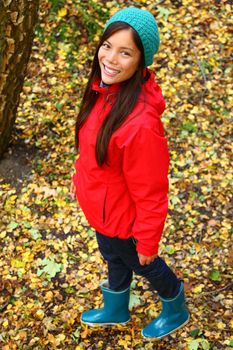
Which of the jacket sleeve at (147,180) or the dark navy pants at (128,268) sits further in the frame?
the dark navy pants at (128,268)

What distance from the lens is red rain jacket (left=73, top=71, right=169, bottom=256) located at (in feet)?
7.08

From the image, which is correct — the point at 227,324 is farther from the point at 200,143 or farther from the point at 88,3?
the point at 88,3

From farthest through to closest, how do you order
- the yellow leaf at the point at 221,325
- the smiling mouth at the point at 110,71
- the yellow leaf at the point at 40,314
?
the yellow leaf at the point at 40,314
the yellow leaf at the point at 221,325
the smiling mouth at the point at 110,71

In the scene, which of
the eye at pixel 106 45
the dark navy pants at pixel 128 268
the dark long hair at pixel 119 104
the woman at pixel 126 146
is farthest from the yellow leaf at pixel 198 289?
the eye at pixel 106 45

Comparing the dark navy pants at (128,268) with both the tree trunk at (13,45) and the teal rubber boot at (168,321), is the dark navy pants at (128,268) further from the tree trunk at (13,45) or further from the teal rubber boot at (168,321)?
the tree trunk at (13,45)

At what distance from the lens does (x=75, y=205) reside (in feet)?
13.5

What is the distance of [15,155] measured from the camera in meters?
4.37

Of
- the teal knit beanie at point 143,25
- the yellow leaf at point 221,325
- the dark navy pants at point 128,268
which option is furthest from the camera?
the yellow leaf at point 221,325

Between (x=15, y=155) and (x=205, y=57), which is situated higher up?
(x=205, y=57)

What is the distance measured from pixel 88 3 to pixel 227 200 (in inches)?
102

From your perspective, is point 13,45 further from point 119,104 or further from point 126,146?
point 126,146

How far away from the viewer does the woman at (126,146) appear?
2.13m

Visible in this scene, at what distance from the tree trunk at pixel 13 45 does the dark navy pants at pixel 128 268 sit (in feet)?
5.35

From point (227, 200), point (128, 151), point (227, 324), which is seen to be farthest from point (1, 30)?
point (227, 324)
